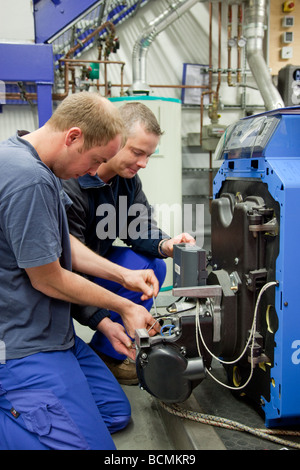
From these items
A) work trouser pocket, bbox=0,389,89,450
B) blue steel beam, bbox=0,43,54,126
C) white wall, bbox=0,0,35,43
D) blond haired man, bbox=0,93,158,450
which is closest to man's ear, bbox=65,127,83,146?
blond haired man, bbox=0,93,158,450

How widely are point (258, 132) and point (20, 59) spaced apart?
5.11 feet

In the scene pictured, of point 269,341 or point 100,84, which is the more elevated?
point 100,84

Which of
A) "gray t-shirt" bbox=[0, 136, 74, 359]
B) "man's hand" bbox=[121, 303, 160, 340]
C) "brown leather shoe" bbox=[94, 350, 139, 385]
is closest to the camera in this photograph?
"gray t-shirt" bbox=[0, 136, 74, 359]

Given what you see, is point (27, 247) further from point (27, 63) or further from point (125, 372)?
point (27, 63)

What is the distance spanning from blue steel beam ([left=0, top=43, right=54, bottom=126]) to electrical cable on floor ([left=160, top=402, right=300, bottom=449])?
1804mm

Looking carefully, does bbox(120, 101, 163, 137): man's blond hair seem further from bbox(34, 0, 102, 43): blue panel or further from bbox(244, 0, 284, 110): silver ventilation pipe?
bbox(244, 0, 284, 110): silver ventilation pipe

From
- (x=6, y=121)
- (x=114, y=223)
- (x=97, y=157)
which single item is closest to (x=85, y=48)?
(x=6, y=121)

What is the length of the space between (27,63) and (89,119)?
134 centimetres

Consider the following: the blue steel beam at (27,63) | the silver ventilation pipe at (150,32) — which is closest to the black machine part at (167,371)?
the blue steel beam at (27,63)

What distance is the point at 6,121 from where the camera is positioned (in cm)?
333

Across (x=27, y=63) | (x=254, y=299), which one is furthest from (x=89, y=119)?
(x=27, y=63)

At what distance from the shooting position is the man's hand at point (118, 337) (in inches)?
50.1

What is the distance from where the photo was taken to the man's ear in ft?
3.45
